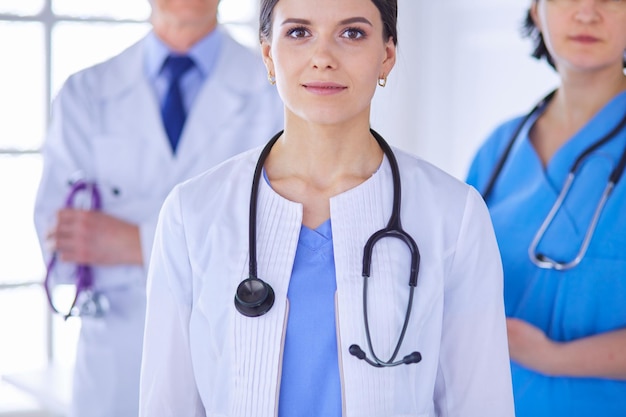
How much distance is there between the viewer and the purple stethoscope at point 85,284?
204 centimetres

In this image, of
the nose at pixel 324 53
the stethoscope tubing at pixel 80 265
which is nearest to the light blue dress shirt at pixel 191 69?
the stethoscope tubing at pixel 80 265

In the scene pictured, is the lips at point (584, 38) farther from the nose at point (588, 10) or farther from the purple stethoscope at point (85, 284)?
the purple stethoscope at point (85, 284)

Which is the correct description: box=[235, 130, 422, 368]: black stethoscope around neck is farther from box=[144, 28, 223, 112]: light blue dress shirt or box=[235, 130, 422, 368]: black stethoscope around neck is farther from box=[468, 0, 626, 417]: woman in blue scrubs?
box=[144, 28, 223, 112]: light blue dress shirt

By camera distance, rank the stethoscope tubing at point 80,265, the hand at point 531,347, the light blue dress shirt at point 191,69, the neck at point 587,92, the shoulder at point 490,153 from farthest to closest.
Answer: the light blue dress shirt at point 191,69 → the stethoscope tubing at point 80,265 → the shoulder at point 490,153 → the neck at point 587,92 → the hand at point 531,347

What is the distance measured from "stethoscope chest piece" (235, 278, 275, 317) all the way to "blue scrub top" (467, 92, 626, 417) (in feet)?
2.17

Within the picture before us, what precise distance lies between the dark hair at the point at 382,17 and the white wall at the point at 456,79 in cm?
165

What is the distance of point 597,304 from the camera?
170 cm

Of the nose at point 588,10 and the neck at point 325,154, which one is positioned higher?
the nose at point 588,10

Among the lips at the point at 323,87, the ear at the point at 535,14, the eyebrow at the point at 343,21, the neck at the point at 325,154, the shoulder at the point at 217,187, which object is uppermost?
the ear at the point at 535,14

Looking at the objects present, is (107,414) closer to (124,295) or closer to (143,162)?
(124,295)

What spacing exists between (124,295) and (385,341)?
3.05 feet

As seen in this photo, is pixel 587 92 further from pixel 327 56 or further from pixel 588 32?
pixel 327 56

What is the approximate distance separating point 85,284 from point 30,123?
4.06 feet

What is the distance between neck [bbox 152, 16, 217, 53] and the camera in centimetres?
214
